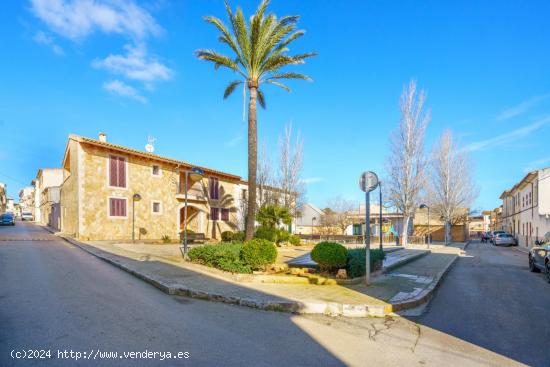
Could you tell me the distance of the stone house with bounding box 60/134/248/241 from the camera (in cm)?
2167

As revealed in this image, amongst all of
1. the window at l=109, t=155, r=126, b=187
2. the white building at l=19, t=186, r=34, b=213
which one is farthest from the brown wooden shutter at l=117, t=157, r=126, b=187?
the white building at l=19, t=186, r=34, b=213

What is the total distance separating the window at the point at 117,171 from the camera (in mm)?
23078

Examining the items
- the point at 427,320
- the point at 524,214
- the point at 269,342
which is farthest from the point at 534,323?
the point at 524,214

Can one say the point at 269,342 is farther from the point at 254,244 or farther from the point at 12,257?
the point at 12,257

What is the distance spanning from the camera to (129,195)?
2414cm

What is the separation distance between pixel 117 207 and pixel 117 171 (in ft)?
8.02

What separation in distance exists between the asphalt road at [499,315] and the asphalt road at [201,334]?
107 millimetres

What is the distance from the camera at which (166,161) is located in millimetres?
26969

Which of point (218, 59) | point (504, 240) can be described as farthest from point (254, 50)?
point (504, 240)

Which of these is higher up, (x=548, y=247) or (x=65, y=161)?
(x=65, y=161)

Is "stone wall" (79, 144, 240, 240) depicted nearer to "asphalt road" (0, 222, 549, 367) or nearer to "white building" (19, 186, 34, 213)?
"asphalt road" (0, 222, 549, 367)

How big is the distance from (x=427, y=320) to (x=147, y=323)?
500 centimetres

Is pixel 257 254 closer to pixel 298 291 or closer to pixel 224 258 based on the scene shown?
pixel 224 258

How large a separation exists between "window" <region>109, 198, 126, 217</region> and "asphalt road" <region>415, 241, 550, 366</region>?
20117 millimetres
